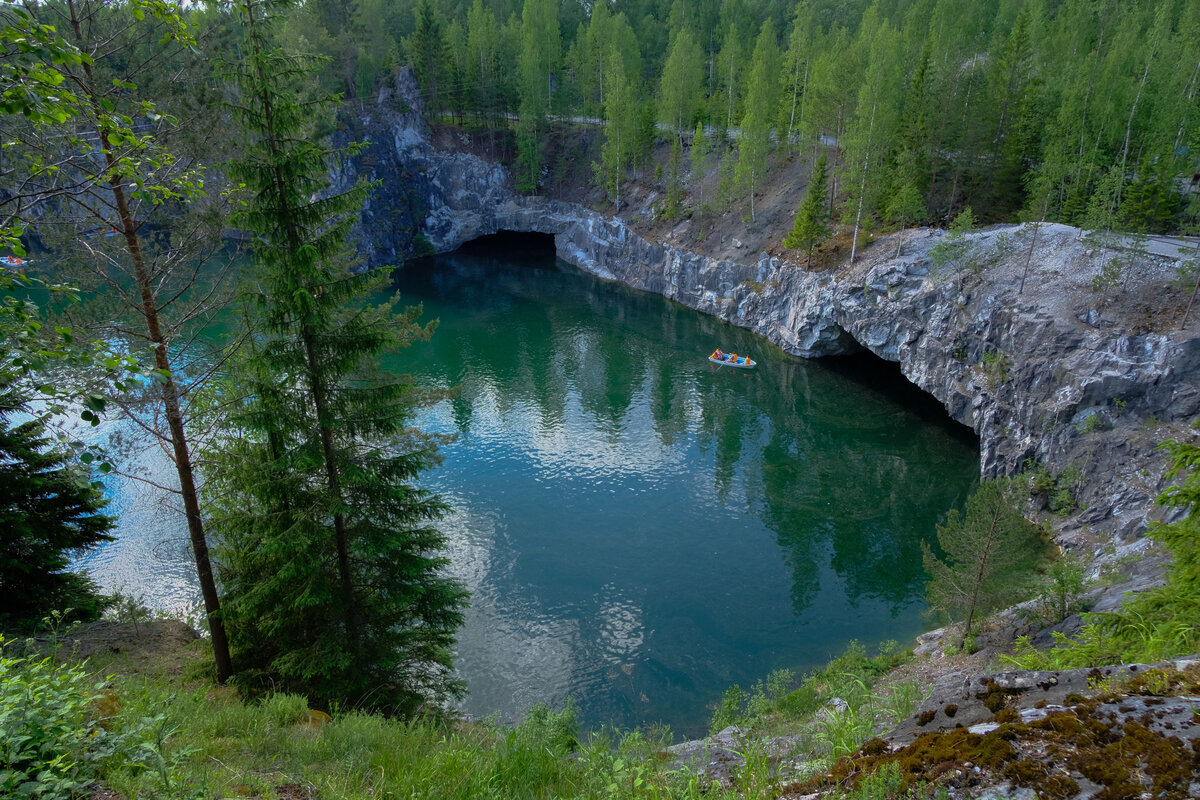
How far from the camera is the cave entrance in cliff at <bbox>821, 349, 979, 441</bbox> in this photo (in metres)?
34.2

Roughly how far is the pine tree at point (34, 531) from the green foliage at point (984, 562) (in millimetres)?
19879

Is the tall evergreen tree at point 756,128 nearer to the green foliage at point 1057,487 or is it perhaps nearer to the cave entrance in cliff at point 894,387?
the cave entrance in cliff at point 894,387

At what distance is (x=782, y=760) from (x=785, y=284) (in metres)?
41.9

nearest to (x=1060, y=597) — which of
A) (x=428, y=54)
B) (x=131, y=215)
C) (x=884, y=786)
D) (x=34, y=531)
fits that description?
(x=884, y=786)

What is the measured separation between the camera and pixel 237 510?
12797 mm

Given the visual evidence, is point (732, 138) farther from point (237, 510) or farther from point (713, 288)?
point (237, 510)

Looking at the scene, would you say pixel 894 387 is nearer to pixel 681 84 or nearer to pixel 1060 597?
pixel 1060 597

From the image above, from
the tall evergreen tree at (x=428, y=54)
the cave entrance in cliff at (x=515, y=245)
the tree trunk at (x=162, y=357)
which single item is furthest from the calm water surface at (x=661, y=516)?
the tall evergreen tree at (x=428, y=54)

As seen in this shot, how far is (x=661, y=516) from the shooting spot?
27.1 metres

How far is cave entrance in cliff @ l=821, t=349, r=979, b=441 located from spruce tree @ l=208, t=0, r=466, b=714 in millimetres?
30521

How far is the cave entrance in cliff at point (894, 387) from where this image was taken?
112ft

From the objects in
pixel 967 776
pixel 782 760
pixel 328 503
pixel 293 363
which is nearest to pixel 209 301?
pixel 293 363

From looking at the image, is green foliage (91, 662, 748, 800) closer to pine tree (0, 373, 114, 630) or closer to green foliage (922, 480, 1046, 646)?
pine tree (0, 373, 114, 630)

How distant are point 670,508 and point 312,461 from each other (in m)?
18.8
